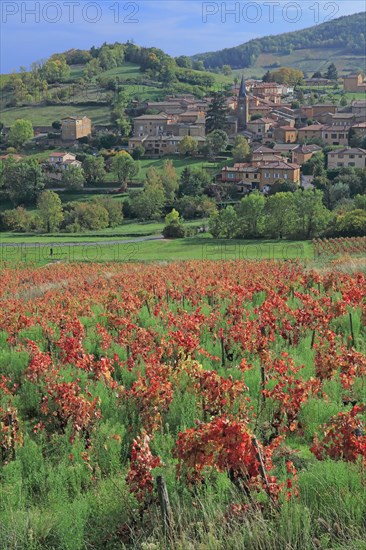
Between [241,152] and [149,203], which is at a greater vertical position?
[241,152]

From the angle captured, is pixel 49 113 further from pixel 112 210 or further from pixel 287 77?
pixel 287 77

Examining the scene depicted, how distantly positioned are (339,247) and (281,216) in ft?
40.7

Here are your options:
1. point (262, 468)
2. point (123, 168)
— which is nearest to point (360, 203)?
point (123, 168)

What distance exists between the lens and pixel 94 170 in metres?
77.1

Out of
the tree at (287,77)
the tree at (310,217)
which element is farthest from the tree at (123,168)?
the tree at (287,77)

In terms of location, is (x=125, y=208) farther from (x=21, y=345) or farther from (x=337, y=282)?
Answer: (x=21, y=345)

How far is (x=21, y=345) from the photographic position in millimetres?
10383

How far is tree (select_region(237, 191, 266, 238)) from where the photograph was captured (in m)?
51.0

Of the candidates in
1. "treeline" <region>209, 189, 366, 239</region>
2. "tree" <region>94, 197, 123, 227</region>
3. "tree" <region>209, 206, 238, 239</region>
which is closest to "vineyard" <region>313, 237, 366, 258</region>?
"treeline" <region>209, 189, 366, 239</region>

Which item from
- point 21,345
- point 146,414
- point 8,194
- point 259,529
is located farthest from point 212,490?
point 8,194

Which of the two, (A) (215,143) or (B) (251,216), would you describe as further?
(A) (215,143)

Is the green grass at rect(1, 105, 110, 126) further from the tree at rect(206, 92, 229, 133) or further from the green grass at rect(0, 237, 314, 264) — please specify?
the green grass at rect(0, 237, 314, 264)

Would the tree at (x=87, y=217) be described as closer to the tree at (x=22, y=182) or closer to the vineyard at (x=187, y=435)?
the tree at (x=22, y=182)

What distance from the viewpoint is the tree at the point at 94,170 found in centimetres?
7694
